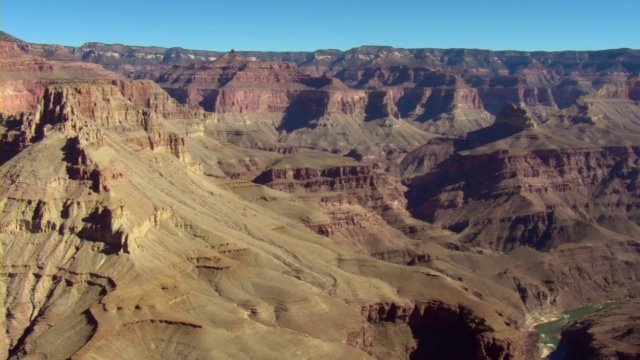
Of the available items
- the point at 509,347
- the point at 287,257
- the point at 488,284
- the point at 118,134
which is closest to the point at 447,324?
the point at 509,347

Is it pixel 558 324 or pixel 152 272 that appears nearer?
pixel 152 272

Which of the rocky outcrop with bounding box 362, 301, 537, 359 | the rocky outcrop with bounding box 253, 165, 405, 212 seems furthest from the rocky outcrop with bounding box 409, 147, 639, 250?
the rocky outcrop with bounding box 362, 301, 537, 359

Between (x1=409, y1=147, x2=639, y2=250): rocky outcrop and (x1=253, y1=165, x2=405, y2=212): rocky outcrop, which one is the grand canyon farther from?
(x1=253, y1=165, x2=405, y2=212): rocky outcrop

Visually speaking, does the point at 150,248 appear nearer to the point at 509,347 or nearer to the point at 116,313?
the point at 116,313

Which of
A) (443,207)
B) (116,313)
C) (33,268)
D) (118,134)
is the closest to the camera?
(116,313)

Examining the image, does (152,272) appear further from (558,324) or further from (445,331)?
(558,324)

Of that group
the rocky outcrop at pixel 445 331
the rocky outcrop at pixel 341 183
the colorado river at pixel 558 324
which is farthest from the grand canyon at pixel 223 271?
the rocky outcrop at pixel 341 183

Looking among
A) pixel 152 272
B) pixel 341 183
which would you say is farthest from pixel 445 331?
A: pixel 341 183

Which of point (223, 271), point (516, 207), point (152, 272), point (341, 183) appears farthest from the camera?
point (341, 183)

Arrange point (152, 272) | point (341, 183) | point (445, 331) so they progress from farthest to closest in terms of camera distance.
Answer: point (341, 183) < point (445, 331) < point (152, 272)

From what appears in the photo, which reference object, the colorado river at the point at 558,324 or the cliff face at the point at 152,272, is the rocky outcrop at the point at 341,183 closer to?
the cliff face at the point at 152,272

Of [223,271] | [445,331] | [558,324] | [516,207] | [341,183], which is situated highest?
[223,271]
